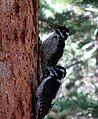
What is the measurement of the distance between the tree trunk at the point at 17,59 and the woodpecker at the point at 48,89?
0.34 ft

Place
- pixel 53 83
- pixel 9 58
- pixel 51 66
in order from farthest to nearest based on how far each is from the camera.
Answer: pixel 51 66 → pixel 53 83 → pixel 9 58

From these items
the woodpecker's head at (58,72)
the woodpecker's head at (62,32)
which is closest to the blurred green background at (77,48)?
the woodpecker's head at (62,32)

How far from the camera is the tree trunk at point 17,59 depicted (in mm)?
1937


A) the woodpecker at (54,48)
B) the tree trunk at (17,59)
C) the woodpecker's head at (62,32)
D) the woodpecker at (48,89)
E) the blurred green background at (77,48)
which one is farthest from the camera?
the blurred green background at (77,48)

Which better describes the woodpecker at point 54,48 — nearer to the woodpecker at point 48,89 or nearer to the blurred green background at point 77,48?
the woodpecker at point 48,89

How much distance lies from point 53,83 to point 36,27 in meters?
0.45

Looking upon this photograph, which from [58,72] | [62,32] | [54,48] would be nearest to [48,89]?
[58,72]

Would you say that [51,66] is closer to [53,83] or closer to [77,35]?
[53,83]

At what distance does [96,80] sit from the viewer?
354 inches

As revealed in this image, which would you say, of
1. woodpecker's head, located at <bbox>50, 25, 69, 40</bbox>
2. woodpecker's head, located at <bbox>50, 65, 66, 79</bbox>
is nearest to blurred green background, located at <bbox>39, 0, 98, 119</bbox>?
woodpecker's head, located at <bbox>50, 25, 69, 40</bbox>

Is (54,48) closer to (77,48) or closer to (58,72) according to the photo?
(58,72)

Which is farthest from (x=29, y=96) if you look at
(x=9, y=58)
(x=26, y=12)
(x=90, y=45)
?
(x=90, y=45)

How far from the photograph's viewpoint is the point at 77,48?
Answer: 23.2 feet

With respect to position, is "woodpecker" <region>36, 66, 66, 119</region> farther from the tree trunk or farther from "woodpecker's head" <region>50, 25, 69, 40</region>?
"woodpecker's head" <region>50, 25, 69, 40</region>
